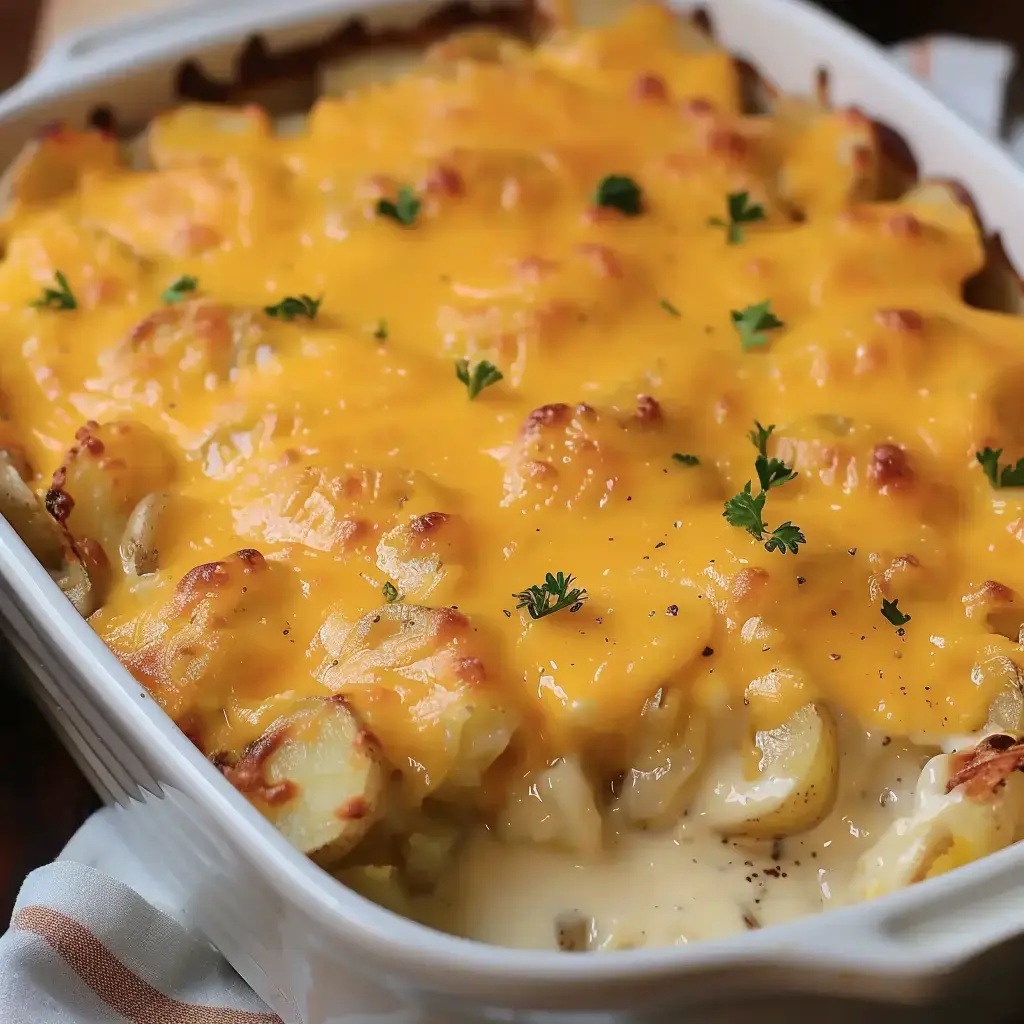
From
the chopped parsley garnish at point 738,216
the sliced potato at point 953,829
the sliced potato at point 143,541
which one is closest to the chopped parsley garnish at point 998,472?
the sliced potato at point 953,829

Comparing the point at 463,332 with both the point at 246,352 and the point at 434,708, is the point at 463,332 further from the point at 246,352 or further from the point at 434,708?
the point at 434,708

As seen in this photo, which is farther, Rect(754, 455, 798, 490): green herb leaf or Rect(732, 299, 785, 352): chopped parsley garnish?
Rect(732, 299, 785, 352): chopped parsley garnish

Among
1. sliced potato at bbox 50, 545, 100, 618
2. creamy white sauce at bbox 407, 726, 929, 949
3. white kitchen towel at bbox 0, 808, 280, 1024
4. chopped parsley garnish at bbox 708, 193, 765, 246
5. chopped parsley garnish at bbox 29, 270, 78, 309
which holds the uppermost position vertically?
chopped parsley garnish at bbox 708, 193, 765, 246

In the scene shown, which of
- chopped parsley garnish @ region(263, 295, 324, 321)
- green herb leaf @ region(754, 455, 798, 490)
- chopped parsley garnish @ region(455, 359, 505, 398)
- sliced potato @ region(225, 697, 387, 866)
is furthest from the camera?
chopped parsley garnish @ region(263, 295, 324, 321)

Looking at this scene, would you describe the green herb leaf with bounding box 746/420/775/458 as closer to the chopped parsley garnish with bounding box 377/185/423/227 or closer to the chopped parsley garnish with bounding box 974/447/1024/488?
the chopped parsley garnish with bounding box 974/447/1024/488

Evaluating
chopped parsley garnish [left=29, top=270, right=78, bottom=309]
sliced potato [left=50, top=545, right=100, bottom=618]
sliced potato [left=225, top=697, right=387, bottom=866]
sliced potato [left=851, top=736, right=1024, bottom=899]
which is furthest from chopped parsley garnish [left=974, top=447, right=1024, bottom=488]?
chopped parsley garnish [left=29, top=270, right=78, bottom=309]

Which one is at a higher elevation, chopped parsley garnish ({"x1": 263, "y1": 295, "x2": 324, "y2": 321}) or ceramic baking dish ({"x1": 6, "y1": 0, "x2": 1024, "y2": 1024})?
chopped parsley garnish ({"x1": 263, "y1": 295, "x2": 324, "y2": 321})

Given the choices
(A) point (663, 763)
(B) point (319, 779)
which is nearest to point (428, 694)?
(B) point (319, 779)
